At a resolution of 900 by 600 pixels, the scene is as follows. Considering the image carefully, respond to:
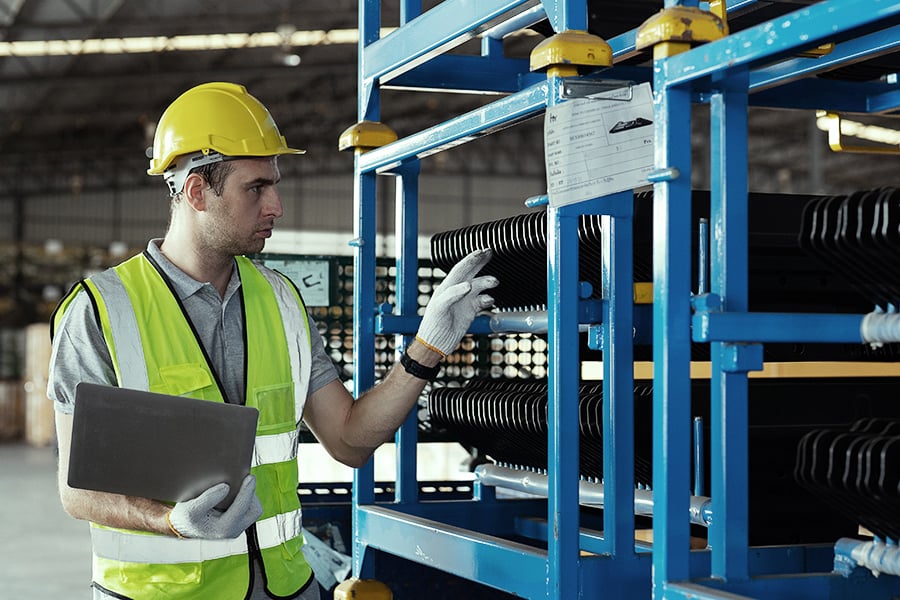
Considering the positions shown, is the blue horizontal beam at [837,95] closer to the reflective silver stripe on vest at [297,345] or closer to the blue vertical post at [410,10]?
the blue vertical post at [410,10]

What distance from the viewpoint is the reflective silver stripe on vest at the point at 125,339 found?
8.45 ft

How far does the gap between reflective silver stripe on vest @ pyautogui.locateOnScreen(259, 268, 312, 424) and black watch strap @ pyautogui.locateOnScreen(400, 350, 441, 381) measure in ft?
0.81

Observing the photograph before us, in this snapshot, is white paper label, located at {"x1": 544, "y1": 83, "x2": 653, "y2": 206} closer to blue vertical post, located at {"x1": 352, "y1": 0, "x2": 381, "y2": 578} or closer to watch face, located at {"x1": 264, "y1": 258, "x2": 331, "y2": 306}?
blue vertical post, located at {"x1": 352, "y1": 0, "x2": 381, "y2": 578}

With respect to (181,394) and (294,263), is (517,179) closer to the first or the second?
(294,263)

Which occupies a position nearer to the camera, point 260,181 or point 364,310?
point 260,181

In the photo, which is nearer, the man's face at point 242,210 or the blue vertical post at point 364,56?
the man's face at point 242,210

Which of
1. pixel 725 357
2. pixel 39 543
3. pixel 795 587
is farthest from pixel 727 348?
pixel 39 543

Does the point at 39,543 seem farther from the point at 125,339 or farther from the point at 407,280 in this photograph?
the point at 125,339

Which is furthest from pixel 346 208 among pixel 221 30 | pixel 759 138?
pixel 221 30

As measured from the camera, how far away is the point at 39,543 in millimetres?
9633

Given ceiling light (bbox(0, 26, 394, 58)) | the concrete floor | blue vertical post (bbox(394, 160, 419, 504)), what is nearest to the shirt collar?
blue vertical post (bbox(394, 160, 419, 504))

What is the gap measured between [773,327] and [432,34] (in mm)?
1469

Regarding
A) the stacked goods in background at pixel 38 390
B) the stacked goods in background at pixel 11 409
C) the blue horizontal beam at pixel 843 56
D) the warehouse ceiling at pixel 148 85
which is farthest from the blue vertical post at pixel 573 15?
the stacked goods in background at pixel 11 409

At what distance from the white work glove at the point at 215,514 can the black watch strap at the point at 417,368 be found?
528mm
